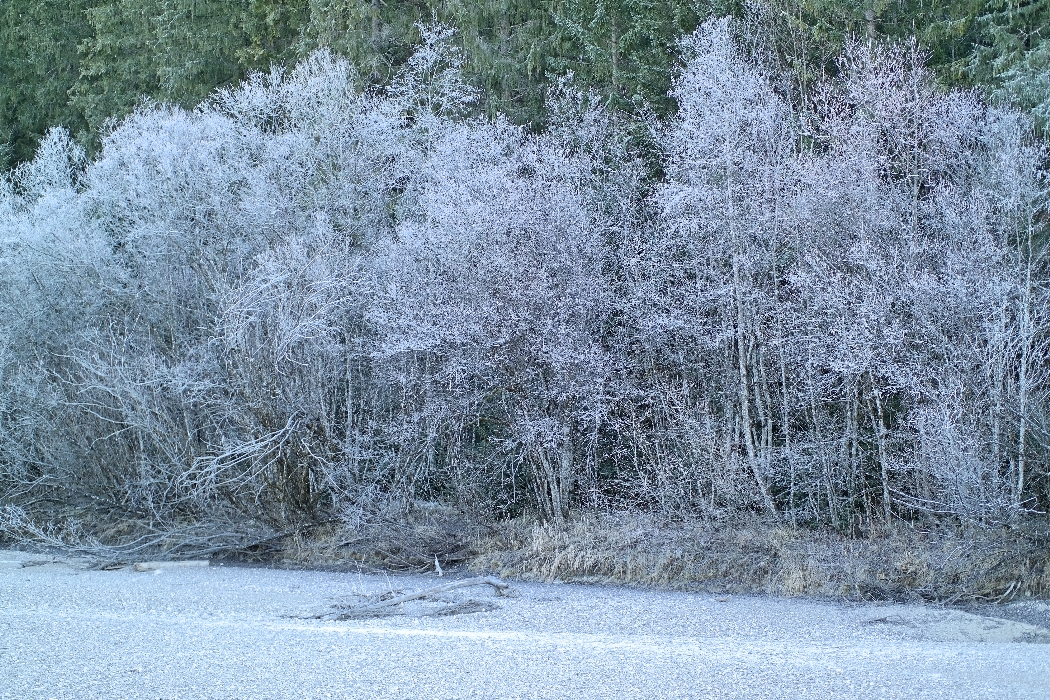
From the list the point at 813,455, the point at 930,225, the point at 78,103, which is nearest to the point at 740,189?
the point at 930,225

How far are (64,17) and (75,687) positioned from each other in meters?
25.3

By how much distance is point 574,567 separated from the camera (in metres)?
13.0

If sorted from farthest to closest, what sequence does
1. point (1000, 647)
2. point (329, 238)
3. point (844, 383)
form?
point (329, 238)
point (844, 383)
point (1000, 647)

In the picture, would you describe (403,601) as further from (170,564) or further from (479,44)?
(479,44)

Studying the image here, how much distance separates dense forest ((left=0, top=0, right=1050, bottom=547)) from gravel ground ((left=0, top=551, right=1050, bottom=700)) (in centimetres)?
329

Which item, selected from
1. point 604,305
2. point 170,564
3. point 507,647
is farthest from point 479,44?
point 507,647

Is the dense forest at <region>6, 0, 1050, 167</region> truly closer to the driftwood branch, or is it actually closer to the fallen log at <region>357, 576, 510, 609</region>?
the fallen log at <region>357, 576, 510, 609</region>

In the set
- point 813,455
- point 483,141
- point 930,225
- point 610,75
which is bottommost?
point 813,455

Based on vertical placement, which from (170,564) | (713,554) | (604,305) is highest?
(604,305)

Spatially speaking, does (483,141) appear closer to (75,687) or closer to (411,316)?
(411,316)

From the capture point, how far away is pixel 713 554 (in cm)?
1284

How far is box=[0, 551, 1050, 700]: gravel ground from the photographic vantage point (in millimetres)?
7031

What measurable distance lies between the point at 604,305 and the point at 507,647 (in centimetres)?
805

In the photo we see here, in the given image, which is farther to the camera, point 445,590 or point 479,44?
point 479,44
